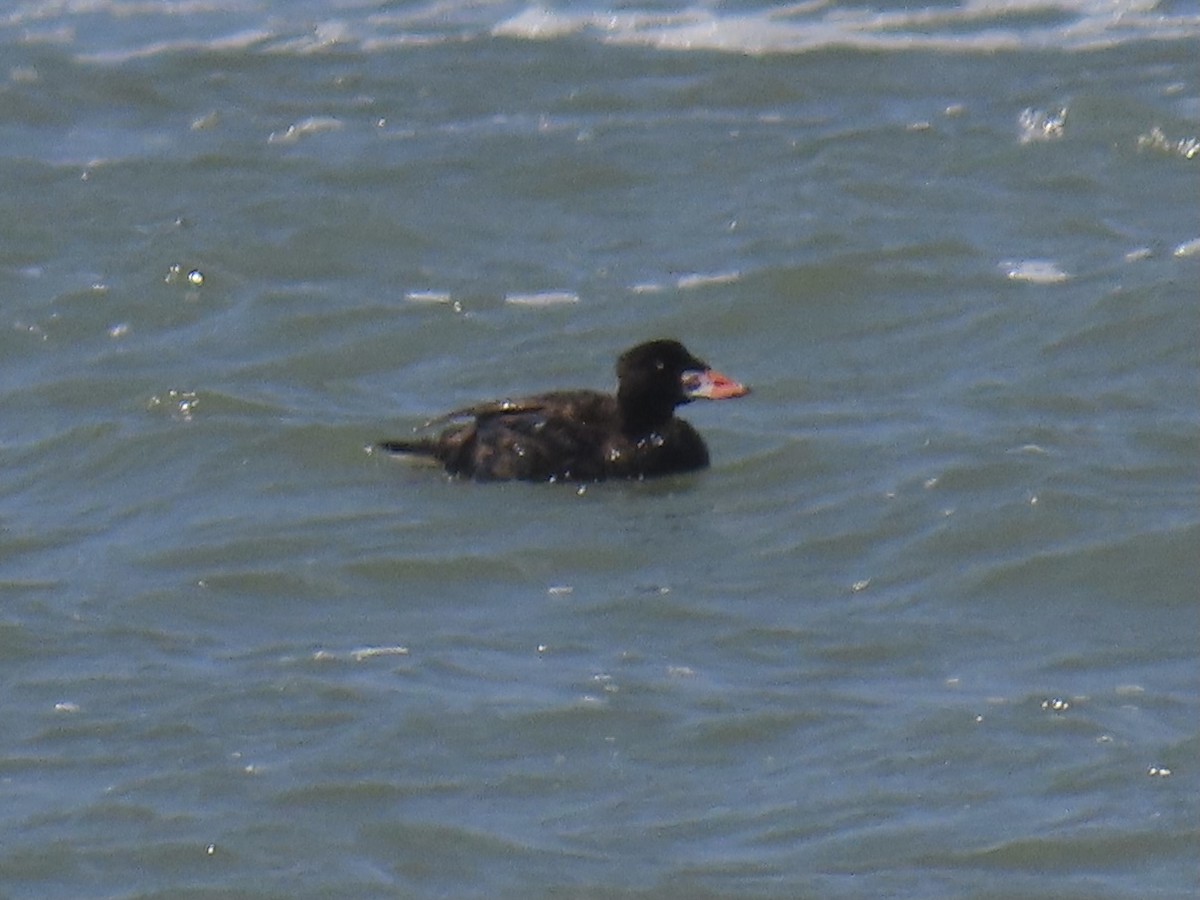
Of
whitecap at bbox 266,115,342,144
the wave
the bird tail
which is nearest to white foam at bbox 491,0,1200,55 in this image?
the wave

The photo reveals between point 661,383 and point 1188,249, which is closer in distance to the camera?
point 661,383

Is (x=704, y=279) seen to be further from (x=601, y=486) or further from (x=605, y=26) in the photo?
(x=605, y=26)

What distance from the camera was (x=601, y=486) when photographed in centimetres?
1094

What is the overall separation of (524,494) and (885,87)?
6.38 meters

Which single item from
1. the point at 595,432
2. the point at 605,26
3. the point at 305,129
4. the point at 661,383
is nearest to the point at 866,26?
the point at 605,26

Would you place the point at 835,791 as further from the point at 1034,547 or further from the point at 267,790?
the point at 1034,547

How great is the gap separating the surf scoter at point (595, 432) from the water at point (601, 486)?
0.18 m

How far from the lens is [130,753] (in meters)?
7.57

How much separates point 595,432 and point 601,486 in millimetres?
219

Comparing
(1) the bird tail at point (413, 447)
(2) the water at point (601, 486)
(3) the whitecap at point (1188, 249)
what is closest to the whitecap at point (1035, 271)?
(2) the water at point (601, 486)

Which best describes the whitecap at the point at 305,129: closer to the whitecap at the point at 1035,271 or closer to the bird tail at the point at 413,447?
the whitecap at the point at 1035,271

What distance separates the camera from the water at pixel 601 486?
709 cm

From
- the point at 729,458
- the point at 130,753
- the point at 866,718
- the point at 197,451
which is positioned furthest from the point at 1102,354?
the point at 130,753

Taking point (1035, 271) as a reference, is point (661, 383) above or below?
above
